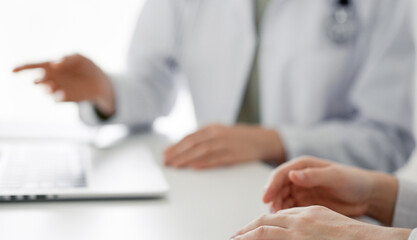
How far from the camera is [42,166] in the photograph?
2.45ft

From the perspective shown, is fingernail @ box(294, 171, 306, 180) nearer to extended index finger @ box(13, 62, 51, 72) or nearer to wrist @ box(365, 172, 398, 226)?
wrist @ box(365, 172, 398, 226)

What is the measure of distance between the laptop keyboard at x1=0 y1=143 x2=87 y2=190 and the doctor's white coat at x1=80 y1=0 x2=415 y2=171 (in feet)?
0.70

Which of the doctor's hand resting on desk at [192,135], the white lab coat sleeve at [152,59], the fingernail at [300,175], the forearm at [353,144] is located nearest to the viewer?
the fingernail at [300,175]

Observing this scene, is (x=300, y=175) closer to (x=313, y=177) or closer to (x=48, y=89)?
(x=313, y=177)

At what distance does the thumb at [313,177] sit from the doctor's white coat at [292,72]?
0.30 metres

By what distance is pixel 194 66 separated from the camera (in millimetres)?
1182

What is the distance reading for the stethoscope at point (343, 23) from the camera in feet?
3.45

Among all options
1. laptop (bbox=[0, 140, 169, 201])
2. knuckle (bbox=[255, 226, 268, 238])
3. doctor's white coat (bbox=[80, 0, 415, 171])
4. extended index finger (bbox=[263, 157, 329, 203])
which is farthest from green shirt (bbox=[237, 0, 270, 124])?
knuckle (bbox=[255, 226, 268, 238])

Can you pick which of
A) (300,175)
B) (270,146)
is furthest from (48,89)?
(300,175)

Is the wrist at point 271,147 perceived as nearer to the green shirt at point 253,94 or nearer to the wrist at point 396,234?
the green shirt at point 253,94

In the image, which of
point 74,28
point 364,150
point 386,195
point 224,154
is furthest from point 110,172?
point 74,28

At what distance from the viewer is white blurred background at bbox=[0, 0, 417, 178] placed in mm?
1592

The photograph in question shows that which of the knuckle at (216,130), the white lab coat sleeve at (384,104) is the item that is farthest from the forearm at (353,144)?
the knuckle at (216,130)

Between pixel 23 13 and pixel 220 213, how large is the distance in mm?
1157
